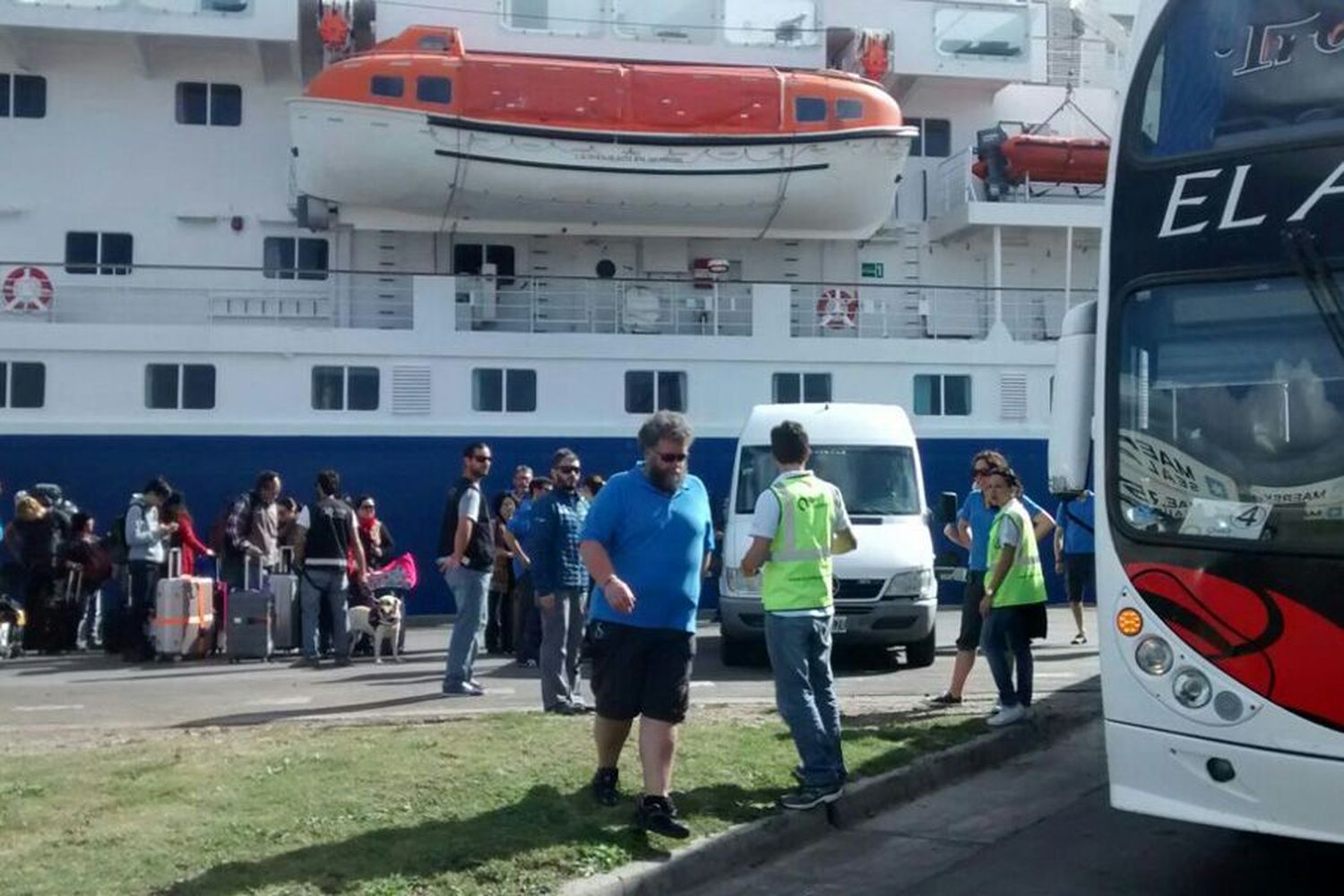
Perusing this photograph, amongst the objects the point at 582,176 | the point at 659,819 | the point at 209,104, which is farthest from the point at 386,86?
the point at 659,819

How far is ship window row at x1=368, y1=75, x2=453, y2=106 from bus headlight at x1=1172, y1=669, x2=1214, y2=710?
1502 centimetres

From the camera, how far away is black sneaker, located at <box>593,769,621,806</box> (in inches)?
270

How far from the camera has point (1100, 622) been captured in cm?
584

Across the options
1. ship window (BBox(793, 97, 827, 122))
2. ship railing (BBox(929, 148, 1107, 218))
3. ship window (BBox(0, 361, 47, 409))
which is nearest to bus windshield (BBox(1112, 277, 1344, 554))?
ship window (BBox(793, 97, 827, 122))

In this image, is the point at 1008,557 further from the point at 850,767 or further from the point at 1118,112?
the point at 1118,112

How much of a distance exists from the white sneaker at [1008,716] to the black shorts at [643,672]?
3335mm

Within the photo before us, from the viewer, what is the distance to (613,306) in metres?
20.2

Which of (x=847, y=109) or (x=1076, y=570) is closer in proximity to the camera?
(x=1076, y=570)

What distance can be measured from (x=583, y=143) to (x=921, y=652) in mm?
8855

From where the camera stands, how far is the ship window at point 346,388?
18.9m

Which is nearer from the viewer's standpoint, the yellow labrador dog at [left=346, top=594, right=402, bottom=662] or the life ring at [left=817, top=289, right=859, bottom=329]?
the yellow labrador dog at [left=346, top=594, right=402, bottom=662]

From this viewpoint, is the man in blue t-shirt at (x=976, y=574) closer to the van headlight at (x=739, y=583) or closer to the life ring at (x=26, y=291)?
the van headlight at (x=739, y=583)

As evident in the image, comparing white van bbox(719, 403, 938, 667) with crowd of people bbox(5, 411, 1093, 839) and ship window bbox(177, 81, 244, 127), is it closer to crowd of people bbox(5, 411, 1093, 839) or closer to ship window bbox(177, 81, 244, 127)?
crowd of people bbox(5, 411, 1093, 839)

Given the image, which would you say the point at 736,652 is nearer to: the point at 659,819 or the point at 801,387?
the point at 659,819
